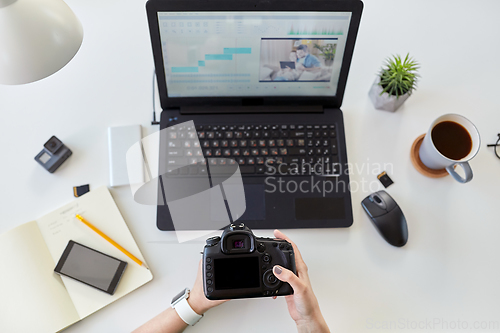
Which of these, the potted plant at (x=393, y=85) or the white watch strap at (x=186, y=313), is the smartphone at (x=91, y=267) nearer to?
the white watch strap at (x=186, y=313)

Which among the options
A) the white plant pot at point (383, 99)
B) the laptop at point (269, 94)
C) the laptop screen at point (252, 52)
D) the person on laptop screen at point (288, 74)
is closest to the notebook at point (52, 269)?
the laptop at point (269, 94)

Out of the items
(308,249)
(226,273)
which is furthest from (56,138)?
(308,249)

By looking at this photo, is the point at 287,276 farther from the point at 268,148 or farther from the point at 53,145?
the point at 53,145

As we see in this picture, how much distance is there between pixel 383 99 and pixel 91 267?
0.77m

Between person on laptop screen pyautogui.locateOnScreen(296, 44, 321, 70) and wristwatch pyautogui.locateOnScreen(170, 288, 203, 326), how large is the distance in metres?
0.55

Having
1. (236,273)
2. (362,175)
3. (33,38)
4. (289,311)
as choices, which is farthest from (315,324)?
A: (33,38)

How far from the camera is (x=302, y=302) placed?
619 mm

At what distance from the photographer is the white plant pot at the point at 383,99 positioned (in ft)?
2.67

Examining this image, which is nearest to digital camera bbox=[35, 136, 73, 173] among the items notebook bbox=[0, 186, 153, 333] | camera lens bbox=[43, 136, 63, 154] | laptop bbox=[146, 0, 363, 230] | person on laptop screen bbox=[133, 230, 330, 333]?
camera lens bbox=[43, 136, 63, 154]

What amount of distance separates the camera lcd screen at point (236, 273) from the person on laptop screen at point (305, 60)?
0.43m

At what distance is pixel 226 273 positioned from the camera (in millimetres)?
583

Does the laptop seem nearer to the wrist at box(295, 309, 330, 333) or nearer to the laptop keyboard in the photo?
the laptop keyboard

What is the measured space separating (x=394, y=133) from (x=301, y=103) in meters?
0.25

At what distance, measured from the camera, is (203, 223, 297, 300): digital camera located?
1.90 ft
